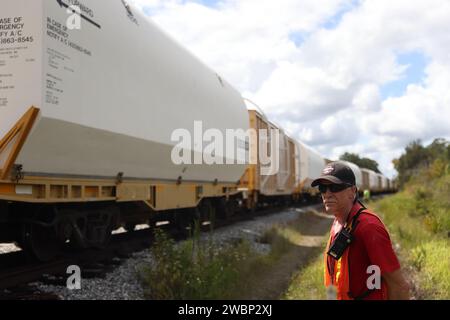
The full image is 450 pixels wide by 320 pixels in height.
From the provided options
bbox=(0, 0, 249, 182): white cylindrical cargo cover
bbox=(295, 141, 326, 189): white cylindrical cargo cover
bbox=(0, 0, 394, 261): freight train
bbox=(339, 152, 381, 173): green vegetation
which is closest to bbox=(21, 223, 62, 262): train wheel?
bbox=(0, 0, 394, 261): freight train

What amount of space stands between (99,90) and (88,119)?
488 mm

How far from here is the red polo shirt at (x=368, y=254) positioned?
251 centimetres

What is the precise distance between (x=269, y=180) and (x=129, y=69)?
11659mm

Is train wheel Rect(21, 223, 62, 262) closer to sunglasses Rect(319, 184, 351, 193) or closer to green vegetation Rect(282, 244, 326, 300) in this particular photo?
green vegetation Rect(282, 244, 326, 300)

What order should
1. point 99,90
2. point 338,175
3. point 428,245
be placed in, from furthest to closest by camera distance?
point 428,245
point 99,90
point 338,175

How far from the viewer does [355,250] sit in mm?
2646

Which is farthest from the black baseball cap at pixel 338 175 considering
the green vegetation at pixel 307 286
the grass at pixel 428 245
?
the grass at pixel 428 245

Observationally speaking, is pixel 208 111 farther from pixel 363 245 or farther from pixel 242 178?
pixel 363 245

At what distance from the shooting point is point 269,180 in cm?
1847

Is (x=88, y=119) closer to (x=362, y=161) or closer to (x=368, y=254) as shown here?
(x=368, y=254)

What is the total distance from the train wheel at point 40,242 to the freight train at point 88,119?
0.06 ft

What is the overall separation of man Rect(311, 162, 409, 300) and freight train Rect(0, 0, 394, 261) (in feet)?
13.0

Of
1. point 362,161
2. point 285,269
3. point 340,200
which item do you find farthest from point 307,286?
point 362,161
